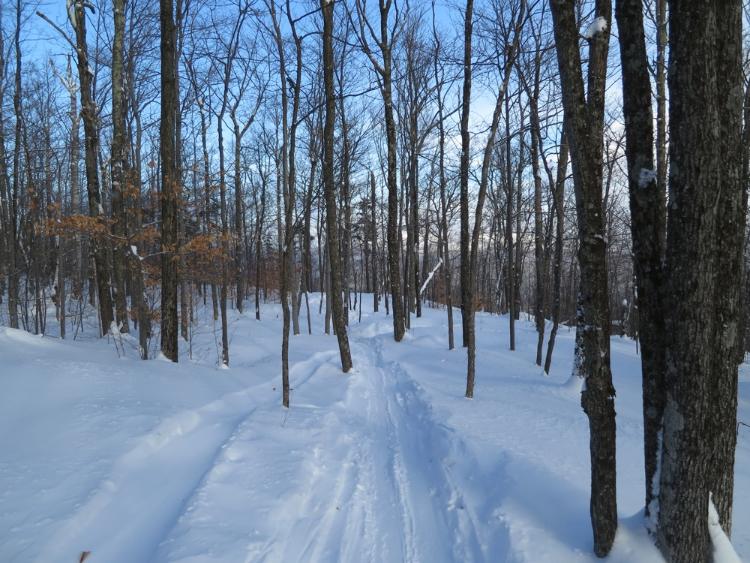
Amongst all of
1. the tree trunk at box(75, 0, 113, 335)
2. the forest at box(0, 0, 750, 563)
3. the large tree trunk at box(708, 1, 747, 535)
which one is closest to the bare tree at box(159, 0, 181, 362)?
the forest at box(0, 0, 750, 563)

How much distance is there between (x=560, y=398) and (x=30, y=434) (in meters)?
7.93

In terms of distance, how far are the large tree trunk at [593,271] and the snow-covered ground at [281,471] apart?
1.20 ft

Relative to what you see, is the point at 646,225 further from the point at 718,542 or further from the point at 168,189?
the point at 168,189

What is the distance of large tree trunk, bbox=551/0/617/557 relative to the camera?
2.90 m

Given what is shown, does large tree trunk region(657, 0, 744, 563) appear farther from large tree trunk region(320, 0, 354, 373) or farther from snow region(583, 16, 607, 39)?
large tree trunk region(320, 0, 354, 373)

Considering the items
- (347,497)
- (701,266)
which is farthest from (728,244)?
(347,497)

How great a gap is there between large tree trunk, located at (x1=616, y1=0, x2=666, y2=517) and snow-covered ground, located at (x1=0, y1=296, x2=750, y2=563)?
0.90m

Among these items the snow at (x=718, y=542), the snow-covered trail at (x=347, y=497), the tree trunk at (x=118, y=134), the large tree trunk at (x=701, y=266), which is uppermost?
the tree trunk at (x=118, y=134)

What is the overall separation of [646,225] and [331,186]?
27.9ft

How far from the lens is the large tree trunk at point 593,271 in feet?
9.52

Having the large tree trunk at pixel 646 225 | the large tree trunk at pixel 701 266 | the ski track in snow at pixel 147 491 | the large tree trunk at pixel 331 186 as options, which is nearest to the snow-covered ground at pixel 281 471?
the ski track in snow at pixel 147 491

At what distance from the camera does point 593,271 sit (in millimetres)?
2934

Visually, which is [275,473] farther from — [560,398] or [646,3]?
[646,3]

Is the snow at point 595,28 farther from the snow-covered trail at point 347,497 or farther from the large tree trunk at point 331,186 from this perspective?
the large tree trunk at point 331,186
